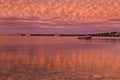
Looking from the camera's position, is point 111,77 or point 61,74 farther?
point 61,74

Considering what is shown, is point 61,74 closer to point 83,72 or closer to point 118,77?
point 83,72

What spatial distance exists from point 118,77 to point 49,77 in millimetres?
6626

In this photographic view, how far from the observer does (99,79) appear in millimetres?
25234

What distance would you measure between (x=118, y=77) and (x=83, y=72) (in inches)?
179

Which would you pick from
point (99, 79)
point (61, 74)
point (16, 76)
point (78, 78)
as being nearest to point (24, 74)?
point (16, 76)

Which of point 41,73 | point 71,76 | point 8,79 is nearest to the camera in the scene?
point 8,79

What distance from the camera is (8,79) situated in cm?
2478

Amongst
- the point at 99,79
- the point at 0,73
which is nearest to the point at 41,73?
the point at 0,73

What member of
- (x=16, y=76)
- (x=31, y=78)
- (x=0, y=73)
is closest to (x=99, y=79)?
(x=31, y=78)

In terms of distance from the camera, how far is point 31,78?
83.7 feet

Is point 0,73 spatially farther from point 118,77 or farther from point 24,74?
point 118,77

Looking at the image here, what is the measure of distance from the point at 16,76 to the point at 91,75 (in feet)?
24.8

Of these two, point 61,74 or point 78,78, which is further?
point 61,74

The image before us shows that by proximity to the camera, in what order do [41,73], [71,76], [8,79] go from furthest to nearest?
[41,73] → [71,76] → [8,79]
